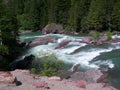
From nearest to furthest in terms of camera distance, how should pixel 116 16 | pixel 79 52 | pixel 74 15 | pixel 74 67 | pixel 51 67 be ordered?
pixel 51 67, pixel 74 67, pixel 79 52, pixel 116 16, pixel 74 15

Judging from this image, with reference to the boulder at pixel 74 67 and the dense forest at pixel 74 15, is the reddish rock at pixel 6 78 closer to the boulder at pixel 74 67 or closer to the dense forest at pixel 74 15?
the boulder at pixel 74 67

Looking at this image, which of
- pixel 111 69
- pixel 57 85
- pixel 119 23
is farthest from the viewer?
pixel 119 23

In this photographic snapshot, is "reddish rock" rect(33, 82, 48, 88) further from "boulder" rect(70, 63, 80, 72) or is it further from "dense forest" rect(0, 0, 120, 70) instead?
"dense forest" rect(0, 0, 120, 70)

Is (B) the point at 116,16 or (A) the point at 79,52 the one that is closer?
(A) the point at 79,52

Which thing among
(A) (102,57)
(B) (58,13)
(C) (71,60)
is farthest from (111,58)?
(B) (58,13)

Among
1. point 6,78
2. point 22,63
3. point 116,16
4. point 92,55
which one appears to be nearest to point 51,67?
point 22,63

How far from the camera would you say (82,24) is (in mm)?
79188

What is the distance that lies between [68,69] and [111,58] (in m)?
7.23

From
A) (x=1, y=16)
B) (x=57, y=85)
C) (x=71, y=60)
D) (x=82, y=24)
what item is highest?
(x=1, y=16)

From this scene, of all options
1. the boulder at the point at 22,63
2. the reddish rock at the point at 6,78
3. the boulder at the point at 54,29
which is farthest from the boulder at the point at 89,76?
the boulder at the point at 54,29

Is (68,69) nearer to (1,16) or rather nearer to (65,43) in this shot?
(1,16)

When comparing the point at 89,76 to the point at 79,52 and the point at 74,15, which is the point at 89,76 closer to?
the point at 79,52

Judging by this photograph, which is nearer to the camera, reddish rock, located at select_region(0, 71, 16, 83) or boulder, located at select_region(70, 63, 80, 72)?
reddish rock, located at select_region(0, 71, 16, 83)

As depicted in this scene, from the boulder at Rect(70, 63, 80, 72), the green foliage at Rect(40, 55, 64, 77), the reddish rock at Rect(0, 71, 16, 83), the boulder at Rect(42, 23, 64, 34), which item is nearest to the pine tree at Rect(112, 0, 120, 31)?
the boulder at Rect(42, 23, 64, 34)
